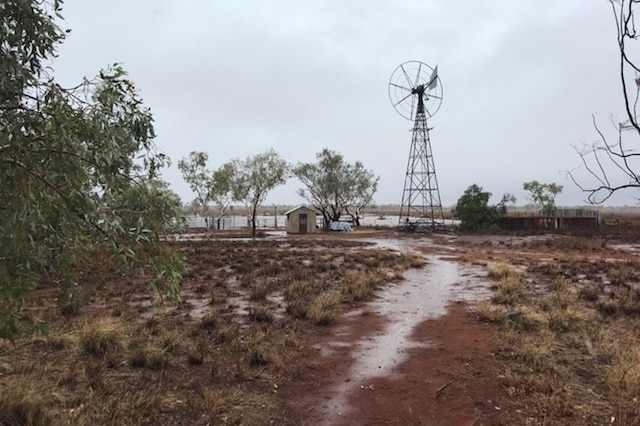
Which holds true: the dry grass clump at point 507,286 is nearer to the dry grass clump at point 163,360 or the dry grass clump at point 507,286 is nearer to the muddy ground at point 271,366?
the muddy ground at point 271,366

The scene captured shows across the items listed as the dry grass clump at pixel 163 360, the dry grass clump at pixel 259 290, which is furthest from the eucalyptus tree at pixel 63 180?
the dry grass clump at pixel 259 290

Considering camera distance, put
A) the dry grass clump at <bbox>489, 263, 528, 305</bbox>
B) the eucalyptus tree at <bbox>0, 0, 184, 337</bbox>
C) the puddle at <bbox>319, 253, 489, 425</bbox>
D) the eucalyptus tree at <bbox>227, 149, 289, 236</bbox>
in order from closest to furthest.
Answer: the eucalyptus tree at <bbox>0, 0, 184, 337</bbox>
the puddle at <bbox>319, 253, 489, 425</bbox>
the dry grass clump at <bbox>489, 263, 528, 305</bbox>
the eucalyptus tree at <bbox>227, 149, 289, 236</bbox>

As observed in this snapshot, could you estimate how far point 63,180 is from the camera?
2.71 metres

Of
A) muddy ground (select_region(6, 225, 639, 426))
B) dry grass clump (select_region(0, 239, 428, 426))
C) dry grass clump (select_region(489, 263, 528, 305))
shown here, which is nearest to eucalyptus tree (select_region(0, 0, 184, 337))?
dry grass clump (select_region(0, 239, 428, 426))

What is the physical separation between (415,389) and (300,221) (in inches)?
1560

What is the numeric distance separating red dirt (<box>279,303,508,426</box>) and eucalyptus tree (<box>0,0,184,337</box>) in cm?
275

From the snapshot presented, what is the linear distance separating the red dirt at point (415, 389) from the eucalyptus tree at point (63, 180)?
2.75 m

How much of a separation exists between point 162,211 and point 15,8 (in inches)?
57.4

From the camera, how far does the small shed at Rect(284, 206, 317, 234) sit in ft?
147

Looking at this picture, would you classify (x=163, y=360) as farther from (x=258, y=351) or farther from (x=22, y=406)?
(x=22, y=406)

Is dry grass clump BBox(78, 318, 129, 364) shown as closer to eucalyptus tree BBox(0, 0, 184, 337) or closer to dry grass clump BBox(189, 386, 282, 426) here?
dry grass clump BBox(189, 386, 282, 426)

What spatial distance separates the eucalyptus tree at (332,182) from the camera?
49.6m

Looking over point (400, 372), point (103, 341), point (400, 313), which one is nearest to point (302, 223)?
point (400, 313)

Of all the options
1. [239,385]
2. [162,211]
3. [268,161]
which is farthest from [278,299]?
[268,161]
